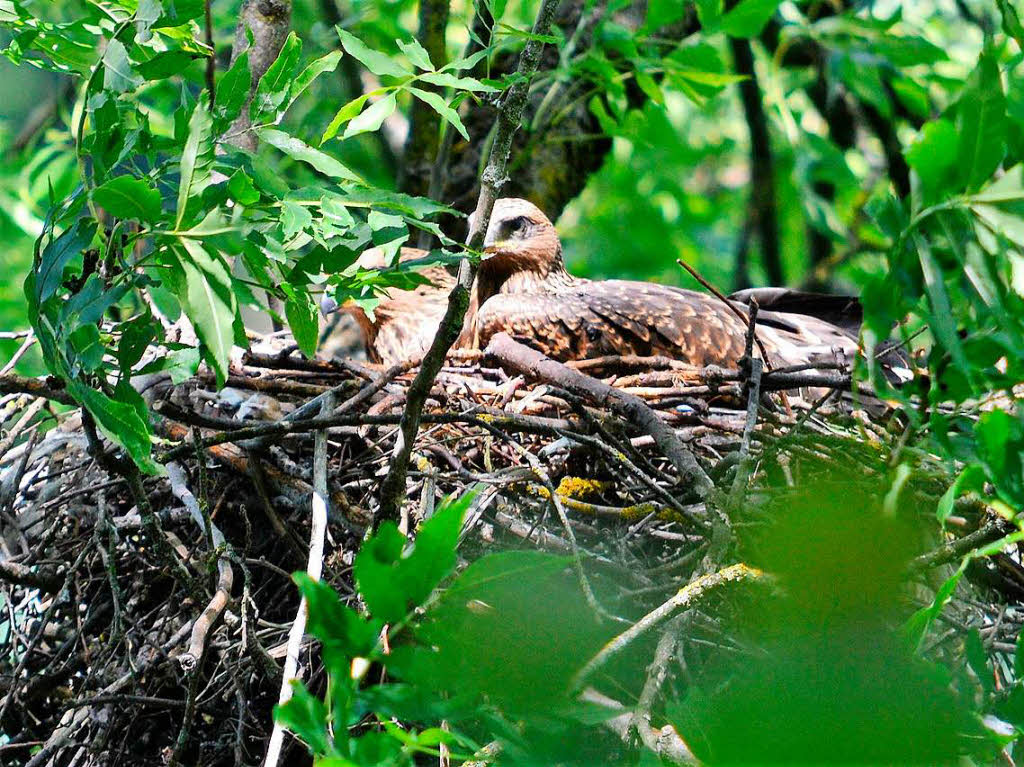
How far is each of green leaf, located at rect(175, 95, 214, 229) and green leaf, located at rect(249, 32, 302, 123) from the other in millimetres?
358

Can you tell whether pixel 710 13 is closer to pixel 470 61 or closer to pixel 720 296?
pixel 720 296

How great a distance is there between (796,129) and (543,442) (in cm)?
319

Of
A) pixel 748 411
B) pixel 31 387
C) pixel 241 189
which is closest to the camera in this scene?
pixel 241 189

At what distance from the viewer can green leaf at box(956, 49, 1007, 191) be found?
43.5 inches

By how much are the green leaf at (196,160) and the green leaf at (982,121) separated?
939 millimetres

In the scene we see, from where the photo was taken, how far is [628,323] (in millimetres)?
3582

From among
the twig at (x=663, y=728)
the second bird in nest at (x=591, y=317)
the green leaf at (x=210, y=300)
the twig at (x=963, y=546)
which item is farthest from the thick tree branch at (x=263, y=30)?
the twig at (x=963, y=546)

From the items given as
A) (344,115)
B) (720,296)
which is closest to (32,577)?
(344,115)

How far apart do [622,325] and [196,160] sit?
90.0 inches

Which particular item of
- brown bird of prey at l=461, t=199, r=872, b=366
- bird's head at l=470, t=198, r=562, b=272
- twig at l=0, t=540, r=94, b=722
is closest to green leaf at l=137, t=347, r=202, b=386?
twig at l=0, t=540, r=94, b=722

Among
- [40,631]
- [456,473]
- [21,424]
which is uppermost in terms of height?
[456,473]

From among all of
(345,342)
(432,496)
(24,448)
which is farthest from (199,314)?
(345,342)

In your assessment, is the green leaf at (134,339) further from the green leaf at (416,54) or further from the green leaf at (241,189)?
the green leaf at (416,54)

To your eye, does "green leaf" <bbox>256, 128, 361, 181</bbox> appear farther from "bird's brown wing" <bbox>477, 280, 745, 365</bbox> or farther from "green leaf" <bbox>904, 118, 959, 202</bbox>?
"bird's brown wing" <bbox>477, 280, 745, 365</bbox>
